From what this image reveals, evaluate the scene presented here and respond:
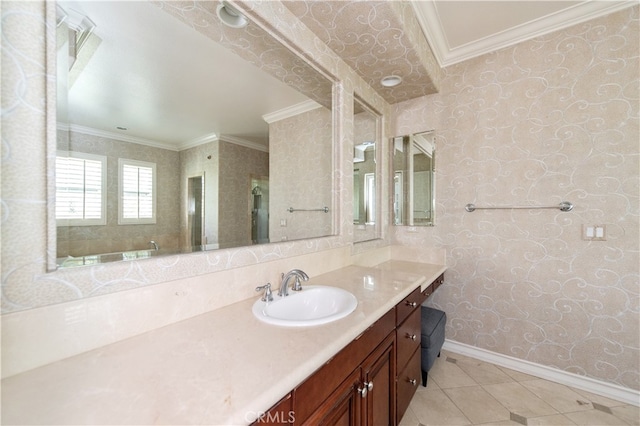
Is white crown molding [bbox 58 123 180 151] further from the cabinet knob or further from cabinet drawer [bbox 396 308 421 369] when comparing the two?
cabinet drawer [bbox 396 308 421 369]

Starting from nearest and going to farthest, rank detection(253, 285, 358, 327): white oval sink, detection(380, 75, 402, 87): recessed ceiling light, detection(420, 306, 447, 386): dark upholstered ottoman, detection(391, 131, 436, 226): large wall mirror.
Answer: detection(253, 285, 358, 327): white oval sink
detection(420, 306, 447, 386): dark upholstered ottoman
detection(380, 75, 402, 87): recessed ceiling light
detection(391, 131, 436, 226): large wall mirror

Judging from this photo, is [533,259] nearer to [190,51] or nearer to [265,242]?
[265,242]

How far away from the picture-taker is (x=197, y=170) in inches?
40.6

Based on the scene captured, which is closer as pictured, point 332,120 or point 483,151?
point 332,120

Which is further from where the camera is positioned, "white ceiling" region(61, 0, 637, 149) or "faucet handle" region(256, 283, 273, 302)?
"faucet handle" region(256, 283, 273, 302)

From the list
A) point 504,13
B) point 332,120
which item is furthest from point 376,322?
point 504,13

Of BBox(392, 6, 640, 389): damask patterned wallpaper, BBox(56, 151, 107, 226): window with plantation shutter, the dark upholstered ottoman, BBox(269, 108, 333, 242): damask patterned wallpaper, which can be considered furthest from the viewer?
the dark upholstered ottoman

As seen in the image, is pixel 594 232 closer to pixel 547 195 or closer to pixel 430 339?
pixel 547 195

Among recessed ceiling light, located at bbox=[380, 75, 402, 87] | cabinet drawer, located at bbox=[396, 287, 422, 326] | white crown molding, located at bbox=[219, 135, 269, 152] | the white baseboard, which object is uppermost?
recessed ceiling light, located at bbox=[380, 75, 402, 87]

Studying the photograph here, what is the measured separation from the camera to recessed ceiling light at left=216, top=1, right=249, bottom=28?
1.07 meters

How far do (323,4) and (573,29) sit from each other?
1784 mm

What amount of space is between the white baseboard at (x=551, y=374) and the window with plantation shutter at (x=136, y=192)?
97.0 inches

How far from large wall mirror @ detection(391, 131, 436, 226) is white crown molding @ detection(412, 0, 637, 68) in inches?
Result: 25.6

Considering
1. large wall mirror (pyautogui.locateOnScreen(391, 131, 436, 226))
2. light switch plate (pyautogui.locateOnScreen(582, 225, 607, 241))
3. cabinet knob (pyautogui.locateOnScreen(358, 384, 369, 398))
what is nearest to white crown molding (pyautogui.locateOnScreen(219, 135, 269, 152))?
cabinet knob (pyautogui.locateOnScreen(358, 384, 369, 398))
